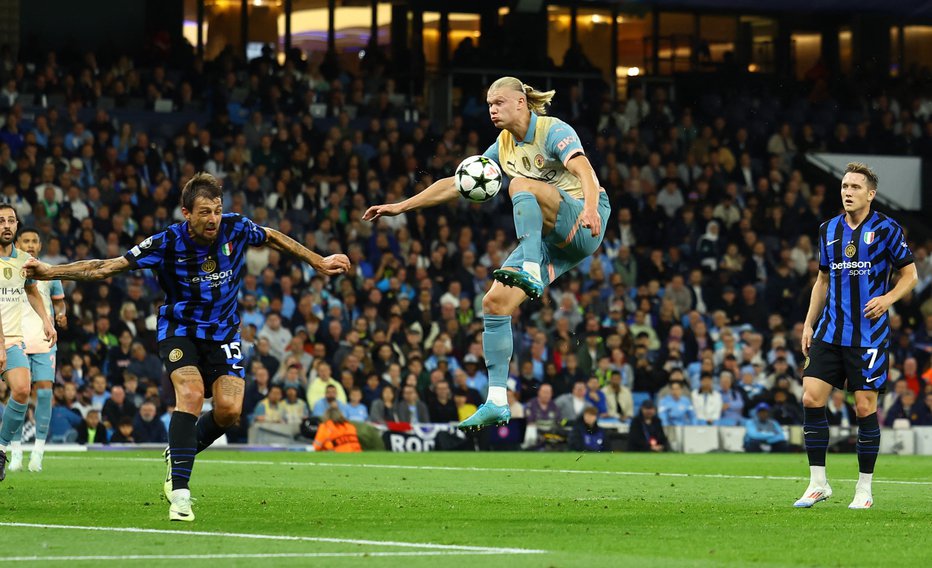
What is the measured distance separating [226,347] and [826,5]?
2573 centimetres

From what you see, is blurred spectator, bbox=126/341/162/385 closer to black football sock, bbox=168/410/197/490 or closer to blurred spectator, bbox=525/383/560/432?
blurred spectator, bbox=525/383/560/432

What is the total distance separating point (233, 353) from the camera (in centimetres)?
993

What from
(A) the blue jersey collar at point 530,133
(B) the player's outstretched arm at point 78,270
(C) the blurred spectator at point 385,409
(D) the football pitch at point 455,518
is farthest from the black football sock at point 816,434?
(C) the blurred spectator at point 385,409

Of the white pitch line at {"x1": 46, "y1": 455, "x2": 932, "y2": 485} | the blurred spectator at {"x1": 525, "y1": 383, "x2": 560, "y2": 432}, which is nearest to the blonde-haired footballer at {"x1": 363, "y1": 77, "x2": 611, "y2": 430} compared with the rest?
the white pitch line at {"x1": 46, "y1": 455, "x2": 932, "y2": 485}

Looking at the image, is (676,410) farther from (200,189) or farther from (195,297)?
(200,189)

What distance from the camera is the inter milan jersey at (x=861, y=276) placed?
11227 millimetres

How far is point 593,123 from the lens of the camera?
31281 millimetres

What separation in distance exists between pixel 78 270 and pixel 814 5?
26.2 meters

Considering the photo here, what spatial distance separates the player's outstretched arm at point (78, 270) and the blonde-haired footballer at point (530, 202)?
182 cm

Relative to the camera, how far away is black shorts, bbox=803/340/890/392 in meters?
11.2

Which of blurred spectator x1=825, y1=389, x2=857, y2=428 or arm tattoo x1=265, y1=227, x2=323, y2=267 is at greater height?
arm tattoo x1=265, y1=227, x2=323, y2=267

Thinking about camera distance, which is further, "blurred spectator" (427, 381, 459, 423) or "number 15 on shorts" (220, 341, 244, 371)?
"blurred spectator" (427, 381, 459, 423)

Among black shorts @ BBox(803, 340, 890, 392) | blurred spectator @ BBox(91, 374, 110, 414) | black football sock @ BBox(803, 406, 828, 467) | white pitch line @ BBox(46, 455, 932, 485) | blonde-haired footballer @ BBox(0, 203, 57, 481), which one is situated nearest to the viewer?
black shorts @ BBox(803, 340, 890, 392)

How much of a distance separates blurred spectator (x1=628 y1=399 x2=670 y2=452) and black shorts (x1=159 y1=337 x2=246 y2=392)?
45.9 ft
